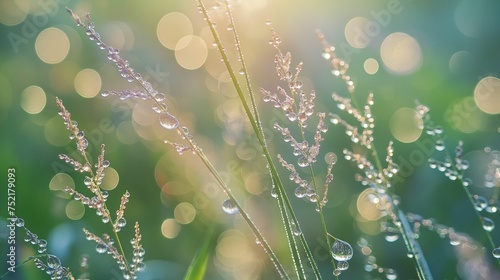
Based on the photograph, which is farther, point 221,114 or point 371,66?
point 371,66

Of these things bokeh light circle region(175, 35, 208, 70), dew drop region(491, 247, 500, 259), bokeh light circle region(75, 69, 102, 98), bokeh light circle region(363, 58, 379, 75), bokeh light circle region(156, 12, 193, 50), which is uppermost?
bokeh light circle region(156, 12, 193, 50)

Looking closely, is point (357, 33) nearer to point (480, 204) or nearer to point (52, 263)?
point (480, 204)

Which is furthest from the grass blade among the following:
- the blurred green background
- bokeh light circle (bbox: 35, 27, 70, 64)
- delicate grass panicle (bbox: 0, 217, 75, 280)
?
bokeh light circle (bbox: 35, 27, 70, 64)

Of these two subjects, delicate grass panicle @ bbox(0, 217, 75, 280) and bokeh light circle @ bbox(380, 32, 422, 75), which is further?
bokeh light circle @ bbox(380, 32, 422, 75)

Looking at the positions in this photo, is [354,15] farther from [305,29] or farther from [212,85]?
[212,85]

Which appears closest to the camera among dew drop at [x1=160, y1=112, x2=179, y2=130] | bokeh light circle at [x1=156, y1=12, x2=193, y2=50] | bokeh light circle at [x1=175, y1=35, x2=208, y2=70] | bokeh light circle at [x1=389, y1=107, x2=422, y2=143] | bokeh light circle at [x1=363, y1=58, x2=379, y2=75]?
dew drop at [x1=160, y1=112, x2=179, y2=130]

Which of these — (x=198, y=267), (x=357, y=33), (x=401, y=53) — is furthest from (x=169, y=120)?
(x=357, y=33)

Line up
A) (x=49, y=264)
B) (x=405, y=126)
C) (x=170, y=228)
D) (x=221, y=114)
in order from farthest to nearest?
(x=221, y=114) → (x=405, y=126) → (x=170, y=228) → (x=49, y=264)

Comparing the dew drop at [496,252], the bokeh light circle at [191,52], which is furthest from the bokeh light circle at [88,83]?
the dew drop at [496,252]

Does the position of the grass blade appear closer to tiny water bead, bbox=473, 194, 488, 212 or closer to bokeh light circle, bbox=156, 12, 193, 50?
tiny water bead, bbox=473, 194, 488, 212

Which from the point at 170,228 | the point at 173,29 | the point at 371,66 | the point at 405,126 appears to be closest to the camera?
the point at 170,228
